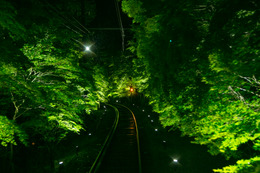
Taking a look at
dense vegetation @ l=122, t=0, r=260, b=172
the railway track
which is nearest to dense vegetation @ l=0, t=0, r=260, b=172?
dense vegetation @ l=122, t=0, r=260, b=172

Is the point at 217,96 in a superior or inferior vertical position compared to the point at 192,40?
inferior

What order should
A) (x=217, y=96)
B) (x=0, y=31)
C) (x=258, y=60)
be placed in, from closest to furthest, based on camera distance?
(x=258, y=60) < (x=0, y=31) < (x=217, y=96)

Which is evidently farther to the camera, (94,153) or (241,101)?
(94,153)

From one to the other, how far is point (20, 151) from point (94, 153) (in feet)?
19.9

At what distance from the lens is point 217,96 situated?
5.27 metres

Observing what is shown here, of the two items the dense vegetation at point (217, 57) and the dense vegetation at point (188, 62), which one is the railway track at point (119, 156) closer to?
the dense vegetation at point (188, 62)

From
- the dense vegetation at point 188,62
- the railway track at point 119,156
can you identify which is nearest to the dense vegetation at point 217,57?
the dense vegetation at point 188,62

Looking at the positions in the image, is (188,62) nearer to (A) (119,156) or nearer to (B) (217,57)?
(B) (217,57)

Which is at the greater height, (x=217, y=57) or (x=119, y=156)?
(x=217, y=57)

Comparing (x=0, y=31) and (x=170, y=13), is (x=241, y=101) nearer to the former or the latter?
(x=170, y=13)

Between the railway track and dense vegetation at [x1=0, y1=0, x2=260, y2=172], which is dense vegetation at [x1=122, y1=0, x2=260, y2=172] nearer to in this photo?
dense vegetation at [x1=0, y1=0, x2=260, y2=172]

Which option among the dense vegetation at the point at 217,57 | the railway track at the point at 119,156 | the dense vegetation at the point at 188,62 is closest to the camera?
the dense vegetation at the point at 217,57

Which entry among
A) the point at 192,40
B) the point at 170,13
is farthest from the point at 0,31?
the point at 192,40

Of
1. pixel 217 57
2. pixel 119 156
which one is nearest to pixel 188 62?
pixel 217 57
